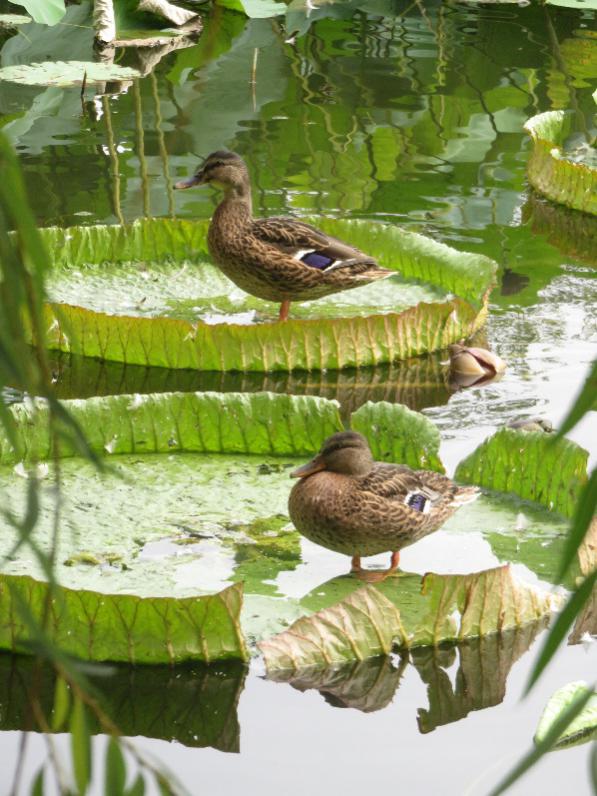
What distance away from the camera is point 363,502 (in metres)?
4.21

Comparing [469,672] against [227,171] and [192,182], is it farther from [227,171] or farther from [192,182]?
[192,182]

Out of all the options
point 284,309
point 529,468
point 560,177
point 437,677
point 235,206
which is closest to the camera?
point 437,677

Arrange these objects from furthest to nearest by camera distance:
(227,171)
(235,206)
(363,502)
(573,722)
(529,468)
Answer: (227,171) < (235,206) < (529,468) < (363,502) < (573,722)

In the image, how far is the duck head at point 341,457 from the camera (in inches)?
171

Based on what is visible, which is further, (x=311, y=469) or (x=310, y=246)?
(x=310, y=246)

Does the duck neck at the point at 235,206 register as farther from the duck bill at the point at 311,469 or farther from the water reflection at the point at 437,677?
the water reflection at the point at 437,677

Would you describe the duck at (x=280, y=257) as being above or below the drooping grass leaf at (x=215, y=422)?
above

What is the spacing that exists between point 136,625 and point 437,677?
819 millimetres

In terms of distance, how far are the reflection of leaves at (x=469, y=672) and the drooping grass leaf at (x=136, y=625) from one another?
510 millimetres

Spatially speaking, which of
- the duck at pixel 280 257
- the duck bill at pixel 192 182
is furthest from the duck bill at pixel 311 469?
the duck bill at pixel 192 182

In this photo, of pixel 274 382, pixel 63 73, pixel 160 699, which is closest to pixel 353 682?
pixel 160 699

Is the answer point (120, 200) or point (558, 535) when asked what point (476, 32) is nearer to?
point (120, 200)

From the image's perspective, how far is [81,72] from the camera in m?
9.87

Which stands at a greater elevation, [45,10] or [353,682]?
[45,10]
